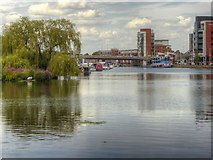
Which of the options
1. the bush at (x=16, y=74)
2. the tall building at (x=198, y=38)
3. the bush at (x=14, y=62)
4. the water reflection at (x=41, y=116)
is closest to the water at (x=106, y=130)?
the water reflection at (x=41, y=116)

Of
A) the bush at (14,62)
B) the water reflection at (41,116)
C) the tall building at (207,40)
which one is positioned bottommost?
the water reflection at (41,116)

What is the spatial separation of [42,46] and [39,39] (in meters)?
1.04

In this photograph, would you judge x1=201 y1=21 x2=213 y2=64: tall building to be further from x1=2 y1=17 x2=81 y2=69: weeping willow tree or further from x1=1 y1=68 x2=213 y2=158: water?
x1=1 y1=68 x2=213 y2=158: water

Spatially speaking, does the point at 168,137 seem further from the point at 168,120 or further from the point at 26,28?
the point at 26,28

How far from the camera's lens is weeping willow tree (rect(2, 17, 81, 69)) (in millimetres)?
57094

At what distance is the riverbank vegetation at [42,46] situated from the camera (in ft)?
184

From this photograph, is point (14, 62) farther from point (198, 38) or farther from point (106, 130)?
point (198, 38)

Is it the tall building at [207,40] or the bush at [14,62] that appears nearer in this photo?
the bush at [14,62]

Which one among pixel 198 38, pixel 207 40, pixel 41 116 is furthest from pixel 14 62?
pixel 198 38

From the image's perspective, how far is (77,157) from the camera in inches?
505

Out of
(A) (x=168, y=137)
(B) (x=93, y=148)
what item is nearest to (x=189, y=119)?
(A) (x=168, y=137)

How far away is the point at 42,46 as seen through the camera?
58.9 meters

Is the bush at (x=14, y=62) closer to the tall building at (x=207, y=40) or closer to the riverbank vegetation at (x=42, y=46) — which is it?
the riverbank vegetation at (x=42, y=46)

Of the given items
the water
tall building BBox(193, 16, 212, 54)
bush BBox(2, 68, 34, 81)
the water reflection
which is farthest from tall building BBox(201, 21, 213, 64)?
the water
